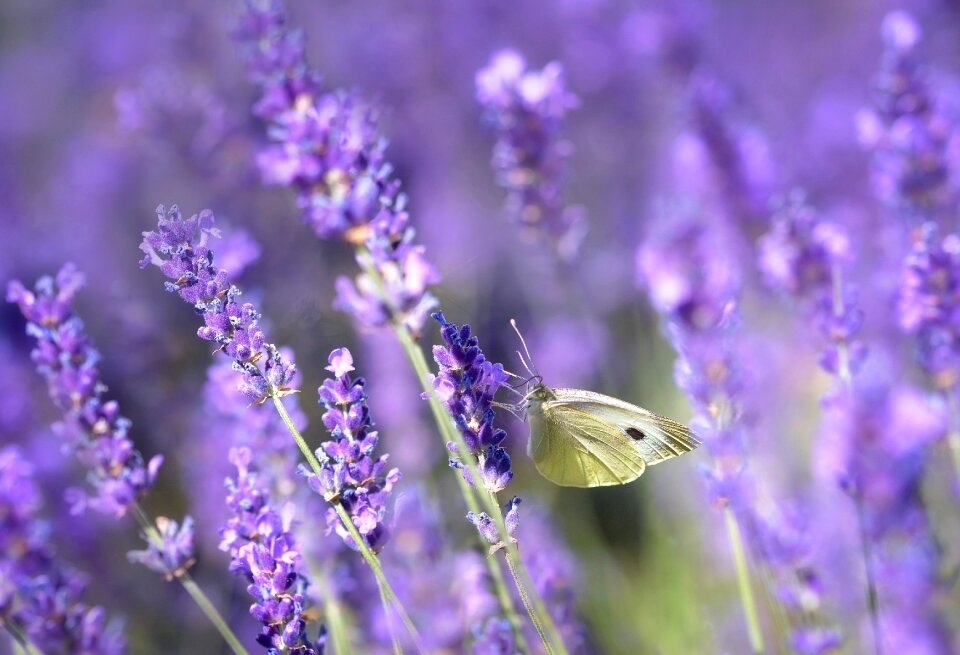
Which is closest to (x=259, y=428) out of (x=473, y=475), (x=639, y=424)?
(x=473, y=475)

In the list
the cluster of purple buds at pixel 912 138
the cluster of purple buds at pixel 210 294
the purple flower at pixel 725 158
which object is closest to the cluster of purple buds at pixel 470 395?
the cluster of purple buds at pixel 210 294

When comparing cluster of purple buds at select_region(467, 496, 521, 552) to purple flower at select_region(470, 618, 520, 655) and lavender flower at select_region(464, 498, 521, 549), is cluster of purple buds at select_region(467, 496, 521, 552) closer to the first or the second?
lavender flower at select_region(464, 498, 521, 549)

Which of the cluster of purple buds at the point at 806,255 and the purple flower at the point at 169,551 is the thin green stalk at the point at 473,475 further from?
the cluster of purple buds at the point at 806,255

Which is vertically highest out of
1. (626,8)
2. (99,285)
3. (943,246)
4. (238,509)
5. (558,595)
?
(626,8)

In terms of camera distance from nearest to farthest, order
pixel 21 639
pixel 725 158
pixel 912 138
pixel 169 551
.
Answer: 1. pixel 21 639
2. pixel 169 551
3. pixel 912 138
4. pixel 725 158

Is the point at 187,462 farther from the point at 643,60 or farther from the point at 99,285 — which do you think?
the point at 643,60

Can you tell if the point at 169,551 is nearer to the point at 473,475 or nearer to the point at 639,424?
the point at 473,475

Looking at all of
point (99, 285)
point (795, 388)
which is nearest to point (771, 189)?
point (795, 388)
